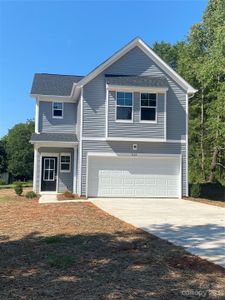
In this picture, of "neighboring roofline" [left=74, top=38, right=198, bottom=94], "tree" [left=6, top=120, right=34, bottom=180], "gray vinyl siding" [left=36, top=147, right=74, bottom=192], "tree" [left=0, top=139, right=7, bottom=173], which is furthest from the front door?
"tree" [left=0, top=139, right=7, bottom=173]

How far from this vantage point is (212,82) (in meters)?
29.7

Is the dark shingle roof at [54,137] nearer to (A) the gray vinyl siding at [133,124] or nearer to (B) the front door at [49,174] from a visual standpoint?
(B) the front door at [49,174]

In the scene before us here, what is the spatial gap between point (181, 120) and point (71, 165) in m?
7.41

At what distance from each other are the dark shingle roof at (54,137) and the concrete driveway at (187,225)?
8.06m

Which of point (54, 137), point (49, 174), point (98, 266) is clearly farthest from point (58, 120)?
point (98, 266)

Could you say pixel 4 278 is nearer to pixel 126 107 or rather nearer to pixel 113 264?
pixel 113 264

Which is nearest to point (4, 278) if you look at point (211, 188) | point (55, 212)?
point (55, 212)

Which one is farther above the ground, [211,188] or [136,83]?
[136,83]

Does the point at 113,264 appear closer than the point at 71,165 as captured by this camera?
Yes

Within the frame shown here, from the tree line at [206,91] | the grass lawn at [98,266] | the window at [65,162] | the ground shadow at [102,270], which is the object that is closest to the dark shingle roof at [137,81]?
the window at [65,162]

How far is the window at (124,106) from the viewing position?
69.7ft

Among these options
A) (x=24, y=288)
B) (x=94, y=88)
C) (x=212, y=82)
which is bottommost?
(x=24, y=288)

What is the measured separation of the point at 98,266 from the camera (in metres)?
6.85

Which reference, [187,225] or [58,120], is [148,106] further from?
[187,225]
